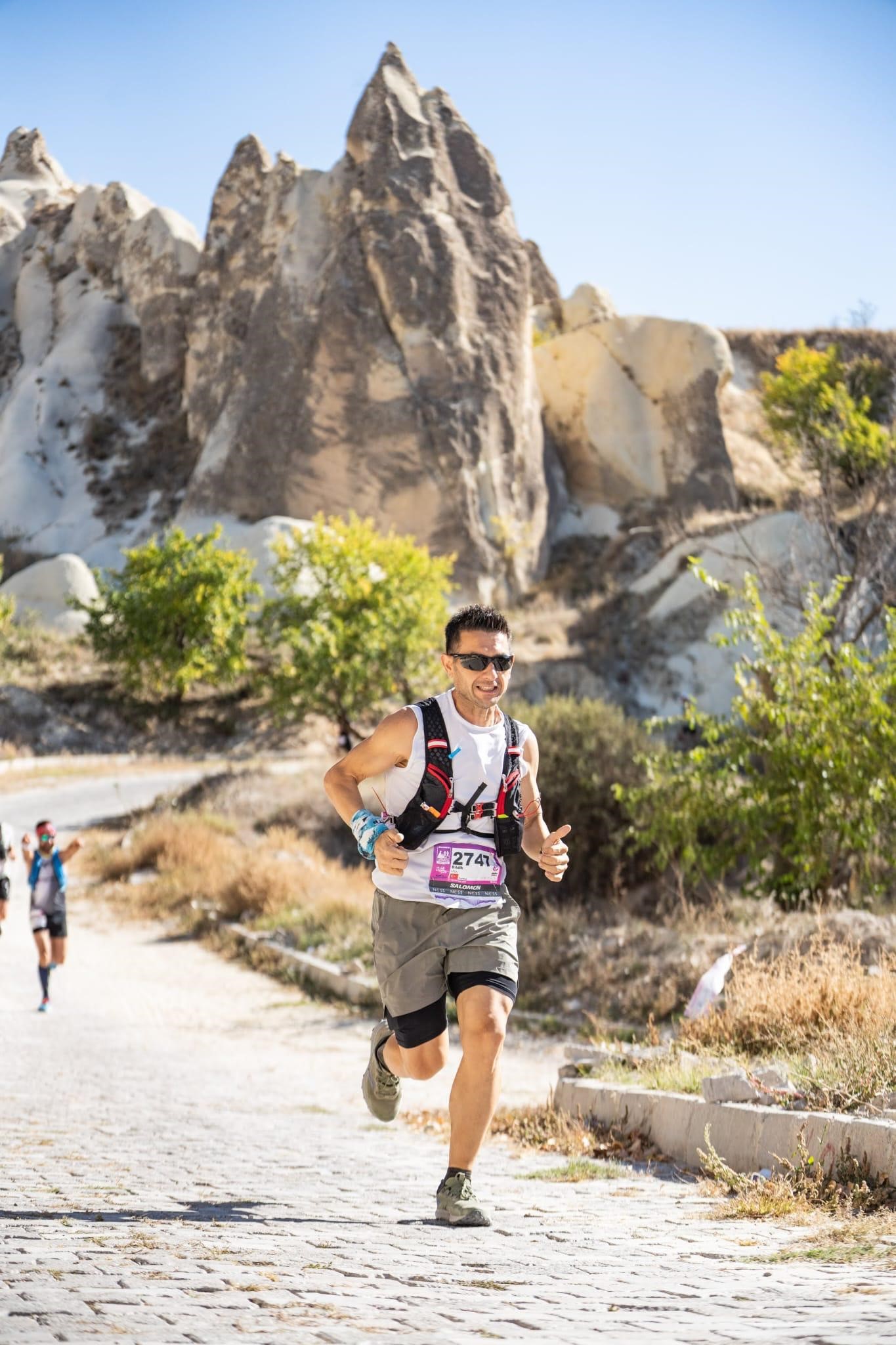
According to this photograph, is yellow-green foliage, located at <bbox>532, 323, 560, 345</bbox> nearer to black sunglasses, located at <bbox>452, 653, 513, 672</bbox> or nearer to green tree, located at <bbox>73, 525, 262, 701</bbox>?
green tree, located at <bbox>73, 525, 262, 701</bbox>

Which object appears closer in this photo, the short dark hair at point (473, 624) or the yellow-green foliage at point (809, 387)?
the short dark hair at point (473, 624)

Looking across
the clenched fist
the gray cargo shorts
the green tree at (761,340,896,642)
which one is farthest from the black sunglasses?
the green tree at (761,340,896,642)

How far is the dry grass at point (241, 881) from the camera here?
51.7 feet

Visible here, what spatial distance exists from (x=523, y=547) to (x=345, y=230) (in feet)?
43.0

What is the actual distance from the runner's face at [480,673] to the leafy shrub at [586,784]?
38.6 feet

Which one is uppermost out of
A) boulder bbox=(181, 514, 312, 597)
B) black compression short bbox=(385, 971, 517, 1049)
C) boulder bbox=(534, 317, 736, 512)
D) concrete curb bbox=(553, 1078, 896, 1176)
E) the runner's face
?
boulder bbox=(534, 317, 736, 512)

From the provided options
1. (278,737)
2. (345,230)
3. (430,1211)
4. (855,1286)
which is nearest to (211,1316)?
(855,1286)

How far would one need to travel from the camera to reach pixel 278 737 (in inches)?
1538

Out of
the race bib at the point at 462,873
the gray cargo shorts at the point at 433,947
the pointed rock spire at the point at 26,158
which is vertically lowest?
the gray cargo shorts at the point at 433,947

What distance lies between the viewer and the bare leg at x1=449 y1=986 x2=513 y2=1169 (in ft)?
15.3

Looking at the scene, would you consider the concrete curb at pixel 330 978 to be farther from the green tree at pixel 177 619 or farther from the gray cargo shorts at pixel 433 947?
the green tree at pixel 177 619

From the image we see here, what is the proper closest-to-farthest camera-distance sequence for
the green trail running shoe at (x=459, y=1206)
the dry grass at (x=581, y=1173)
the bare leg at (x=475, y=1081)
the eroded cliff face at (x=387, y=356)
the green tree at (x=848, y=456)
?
the green trail running shoe at (x=459, y=1206), the bare leg at (x=475, y=1081), the dry grass at (x=581, y=1173), the green tree at (x=848, y=456), the eroded cliff face at (x=387, y=356)

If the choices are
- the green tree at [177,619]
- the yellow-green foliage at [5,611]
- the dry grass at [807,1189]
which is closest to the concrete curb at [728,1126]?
the dry grass at [807,1189]

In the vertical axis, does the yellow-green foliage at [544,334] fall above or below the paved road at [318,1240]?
above
